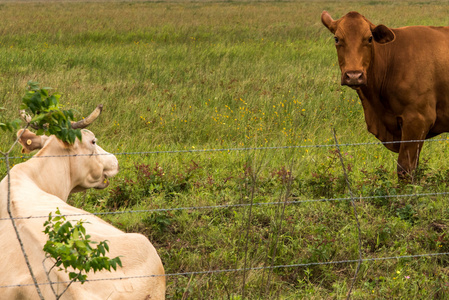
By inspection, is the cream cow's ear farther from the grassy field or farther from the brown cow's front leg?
the brown cow's front leg

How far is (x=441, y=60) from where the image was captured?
591 cm

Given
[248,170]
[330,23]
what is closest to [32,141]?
[248,170]

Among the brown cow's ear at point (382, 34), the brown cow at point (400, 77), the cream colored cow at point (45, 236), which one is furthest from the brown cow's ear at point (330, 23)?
the cream colored cow at point (45, 236)

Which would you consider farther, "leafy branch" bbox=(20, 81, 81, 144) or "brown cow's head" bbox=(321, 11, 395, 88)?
"brown cow's head" bbox=(321, 11, 395, 88)

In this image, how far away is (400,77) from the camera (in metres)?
5.89

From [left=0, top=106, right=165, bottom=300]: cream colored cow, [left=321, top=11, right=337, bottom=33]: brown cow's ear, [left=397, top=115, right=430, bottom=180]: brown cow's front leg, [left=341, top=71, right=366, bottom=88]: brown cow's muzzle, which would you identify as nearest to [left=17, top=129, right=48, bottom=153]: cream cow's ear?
[left=0, top=106, right=165, bottom=300]: cream colored cow

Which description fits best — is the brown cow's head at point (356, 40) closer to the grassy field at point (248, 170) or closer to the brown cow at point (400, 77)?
the brown cow at point (400, 77)

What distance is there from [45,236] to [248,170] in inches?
117

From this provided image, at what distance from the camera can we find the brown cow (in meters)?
5.81

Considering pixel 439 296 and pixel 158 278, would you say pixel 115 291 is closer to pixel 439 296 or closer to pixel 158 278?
pixel 158 278

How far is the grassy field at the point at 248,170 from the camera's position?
14.3ft

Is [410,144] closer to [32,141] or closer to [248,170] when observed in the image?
[248,170]

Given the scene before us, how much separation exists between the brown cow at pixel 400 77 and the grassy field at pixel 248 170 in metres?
0.41

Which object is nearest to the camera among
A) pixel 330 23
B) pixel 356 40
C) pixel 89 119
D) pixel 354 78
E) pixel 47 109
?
pixel 47 109
